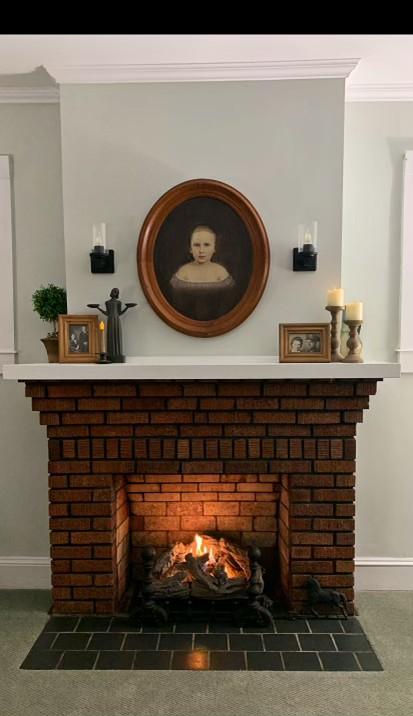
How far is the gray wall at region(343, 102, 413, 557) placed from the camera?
109 inches

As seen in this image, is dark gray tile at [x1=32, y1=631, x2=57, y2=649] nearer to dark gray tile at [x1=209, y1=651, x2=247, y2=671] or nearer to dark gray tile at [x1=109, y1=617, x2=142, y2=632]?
dark gray tile at [x1=109, y1=617, x2=142, y2=632]

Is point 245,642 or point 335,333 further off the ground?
point 335,333

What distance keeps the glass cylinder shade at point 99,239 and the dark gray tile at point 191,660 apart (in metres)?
1.76

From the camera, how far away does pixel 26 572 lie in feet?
9.62

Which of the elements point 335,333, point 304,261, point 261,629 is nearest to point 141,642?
point 261,629

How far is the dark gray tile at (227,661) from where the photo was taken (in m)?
2.19

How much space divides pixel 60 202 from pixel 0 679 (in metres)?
2.13

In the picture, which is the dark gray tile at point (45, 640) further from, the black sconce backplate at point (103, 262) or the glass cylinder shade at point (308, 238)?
the glass cylinder shade at point (308, 238)

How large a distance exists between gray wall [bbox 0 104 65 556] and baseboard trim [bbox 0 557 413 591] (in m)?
0.06

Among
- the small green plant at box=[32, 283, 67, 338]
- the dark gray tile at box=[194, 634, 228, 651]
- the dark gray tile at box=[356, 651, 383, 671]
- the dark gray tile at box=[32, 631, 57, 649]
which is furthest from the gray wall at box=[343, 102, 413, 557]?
the dark gray tile at box=[32, 631, 57, 649]

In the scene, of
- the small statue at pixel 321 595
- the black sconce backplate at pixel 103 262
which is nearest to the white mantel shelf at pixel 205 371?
the black sconce backplate at pixel 103 262

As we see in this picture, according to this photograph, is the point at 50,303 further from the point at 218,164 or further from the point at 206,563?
the point at 206,563

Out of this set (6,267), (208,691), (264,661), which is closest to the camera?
(208,691)

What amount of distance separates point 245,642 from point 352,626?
0.51m
